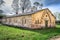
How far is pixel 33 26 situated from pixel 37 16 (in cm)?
285

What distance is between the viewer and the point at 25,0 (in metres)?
66.3

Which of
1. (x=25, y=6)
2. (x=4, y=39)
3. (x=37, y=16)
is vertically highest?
(x=25, y=6)

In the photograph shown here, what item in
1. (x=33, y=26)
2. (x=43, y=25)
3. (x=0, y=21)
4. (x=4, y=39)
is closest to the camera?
(x=4, y=39)

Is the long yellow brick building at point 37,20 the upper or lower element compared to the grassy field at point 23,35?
upper

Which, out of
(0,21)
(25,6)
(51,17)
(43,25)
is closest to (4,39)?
(43,25)

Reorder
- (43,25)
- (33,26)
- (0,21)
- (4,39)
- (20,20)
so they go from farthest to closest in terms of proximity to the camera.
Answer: (0,21), (20,20), (43,25), (33,26), (4,39)

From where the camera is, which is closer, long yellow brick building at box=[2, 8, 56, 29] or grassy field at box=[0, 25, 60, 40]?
grassy field at box=[0, 25, 60, 40]

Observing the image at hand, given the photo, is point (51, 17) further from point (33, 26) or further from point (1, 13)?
point (1, 13)

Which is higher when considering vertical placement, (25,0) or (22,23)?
(25,0)

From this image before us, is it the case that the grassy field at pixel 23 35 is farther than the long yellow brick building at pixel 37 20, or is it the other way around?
the long yellow brick building at pixel 37 20

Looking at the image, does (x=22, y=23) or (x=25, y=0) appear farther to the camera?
(x=25, y=0)

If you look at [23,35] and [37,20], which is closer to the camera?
[23,35]

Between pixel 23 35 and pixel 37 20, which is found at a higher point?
pixel 37 20

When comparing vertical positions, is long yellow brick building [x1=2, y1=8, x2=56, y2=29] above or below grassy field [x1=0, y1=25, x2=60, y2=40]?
above
